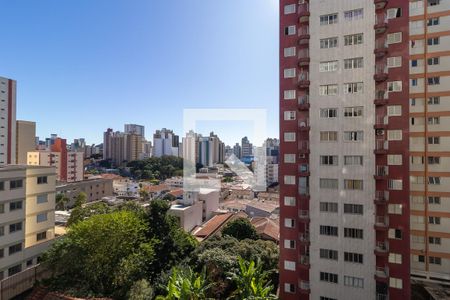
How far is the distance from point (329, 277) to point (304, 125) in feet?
29.9

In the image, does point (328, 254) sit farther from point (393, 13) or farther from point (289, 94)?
point (393, 13)

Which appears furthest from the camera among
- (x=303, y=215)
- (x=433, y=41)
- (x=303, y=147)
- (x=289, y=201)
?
(x=433, y=41)

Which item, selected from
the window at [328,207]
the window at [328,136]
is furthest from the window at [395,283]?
the window at [328,136]

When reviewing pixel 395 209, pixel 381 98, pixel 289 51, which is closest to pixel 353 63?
pixel 381 98

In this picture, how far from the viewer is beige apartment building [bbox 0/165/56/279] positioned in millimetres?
16812

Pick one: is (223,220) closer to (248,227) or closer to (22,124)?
(248,227)

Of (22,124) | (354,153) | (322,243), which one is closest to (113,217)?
(322,243)

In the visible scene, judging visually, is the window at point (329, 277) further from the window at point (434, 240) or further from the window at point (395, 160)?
the window at point (434, 240)

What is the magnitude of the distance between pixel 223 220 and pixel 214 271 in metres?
18.4

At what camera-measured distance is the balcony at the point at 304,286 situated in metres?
15.1

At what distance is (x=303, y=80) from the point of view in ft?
51.5

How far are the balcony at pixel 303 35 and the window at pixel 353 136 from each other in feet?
20.6

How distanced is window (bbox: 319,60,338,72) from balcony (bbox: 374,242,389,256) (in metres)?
10.4

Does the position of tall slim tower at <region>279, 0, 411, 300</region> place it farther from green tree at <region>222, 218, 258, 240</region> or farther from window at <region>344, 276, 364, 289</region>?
green tree at <region>222, 218, 258, 240</region>
